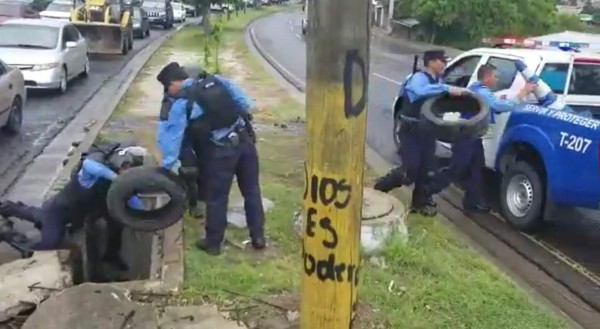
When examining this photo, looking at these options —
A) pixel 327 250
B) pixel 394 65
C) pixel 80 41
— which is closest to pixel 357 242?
pixel 327 250

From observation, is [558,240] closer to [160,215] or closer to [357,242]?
[160,215]

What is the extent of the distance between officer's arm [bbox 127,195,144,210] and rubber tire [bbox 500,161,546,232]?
12.3 feet

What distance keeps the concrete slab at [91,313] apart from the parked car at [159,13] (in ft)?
129

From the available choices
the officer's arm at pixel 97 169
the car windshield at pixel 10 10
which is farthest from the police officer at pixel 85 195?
the car windshield at pixel 10 10

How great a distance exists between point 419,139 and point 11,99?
6527 mm

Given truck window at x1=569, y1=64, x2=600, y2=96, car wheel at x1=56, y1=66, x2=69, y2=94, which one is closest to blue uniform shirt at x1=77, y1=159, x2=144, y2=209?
truck window at x1=569, y1=64, x2=600, y2=96

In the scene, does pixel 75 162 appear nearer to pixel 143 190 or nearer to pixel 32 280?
pixel 143 190

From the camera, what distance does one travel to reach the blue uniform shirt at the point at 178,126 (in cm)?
606

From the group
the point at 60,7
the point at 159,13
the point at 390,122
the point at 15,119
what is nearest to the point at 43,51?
the point at 15,119

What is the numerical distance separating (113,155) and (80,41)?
508 inches

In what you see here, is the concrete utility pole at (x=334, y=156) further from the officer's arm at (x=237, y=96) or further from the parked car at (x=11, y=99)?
the parked car at (x=11, y=99)

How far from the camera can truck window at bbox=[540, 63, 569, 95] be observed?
8758 mm

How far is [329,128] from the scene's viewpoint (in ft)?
9.52

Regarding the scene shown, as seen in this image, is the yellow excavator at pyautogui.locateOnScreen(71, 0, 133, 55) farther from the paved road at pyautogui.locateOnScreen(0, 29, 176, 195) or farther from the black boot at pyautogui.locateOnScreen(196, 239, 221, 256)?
the black boot at pyautogui.locateOnScreen(196, 239, 221, 256)
